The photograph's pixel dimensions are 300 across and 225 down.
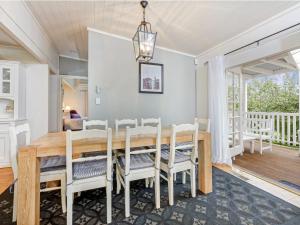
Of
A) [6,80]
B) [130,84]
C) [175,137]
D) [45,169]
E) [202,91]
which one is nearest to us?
[45,169]

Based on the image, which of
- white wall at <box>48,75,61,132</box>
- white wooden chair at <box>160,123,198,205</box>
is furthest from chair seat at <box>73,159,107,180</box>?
white wall at <box>48,75,61,132</box>

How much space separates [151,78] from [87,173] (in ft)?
8.11

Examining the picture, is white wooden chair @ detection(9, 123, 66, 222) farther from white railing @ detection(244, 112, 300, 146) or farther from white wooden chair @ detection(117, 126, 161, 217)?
white railing @ detection(244, 112, 300, 146)

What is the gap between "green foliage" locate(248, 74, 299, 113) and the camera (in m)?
5.10

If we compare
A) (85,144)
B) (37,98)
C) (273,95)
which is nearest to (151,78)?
(85,144)

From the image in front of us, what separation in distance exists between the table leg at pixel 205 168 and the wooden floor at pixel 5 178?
103 inches

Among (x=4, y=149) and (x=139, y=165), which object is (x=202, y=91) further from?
(x=4, y=149)

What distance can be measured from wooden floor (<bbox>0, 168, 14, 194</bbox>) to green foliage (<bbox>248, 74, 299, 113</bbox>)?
681cm

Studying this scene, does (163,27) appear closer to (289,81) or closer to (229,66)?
(229,66)

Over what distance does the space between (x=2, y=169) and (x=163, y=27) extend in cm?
377

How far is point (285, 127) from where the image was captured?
188 inches

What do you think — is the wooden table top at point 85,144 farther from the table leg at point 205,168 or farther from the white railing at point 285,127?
the white railing at point 285,127

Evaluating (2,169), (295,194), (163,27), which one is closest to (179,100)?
(163,27)

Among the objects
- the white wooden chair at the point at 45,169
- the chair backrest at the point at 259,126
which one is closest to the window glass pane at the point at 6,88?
the white wooden chair at the point at 45,169
